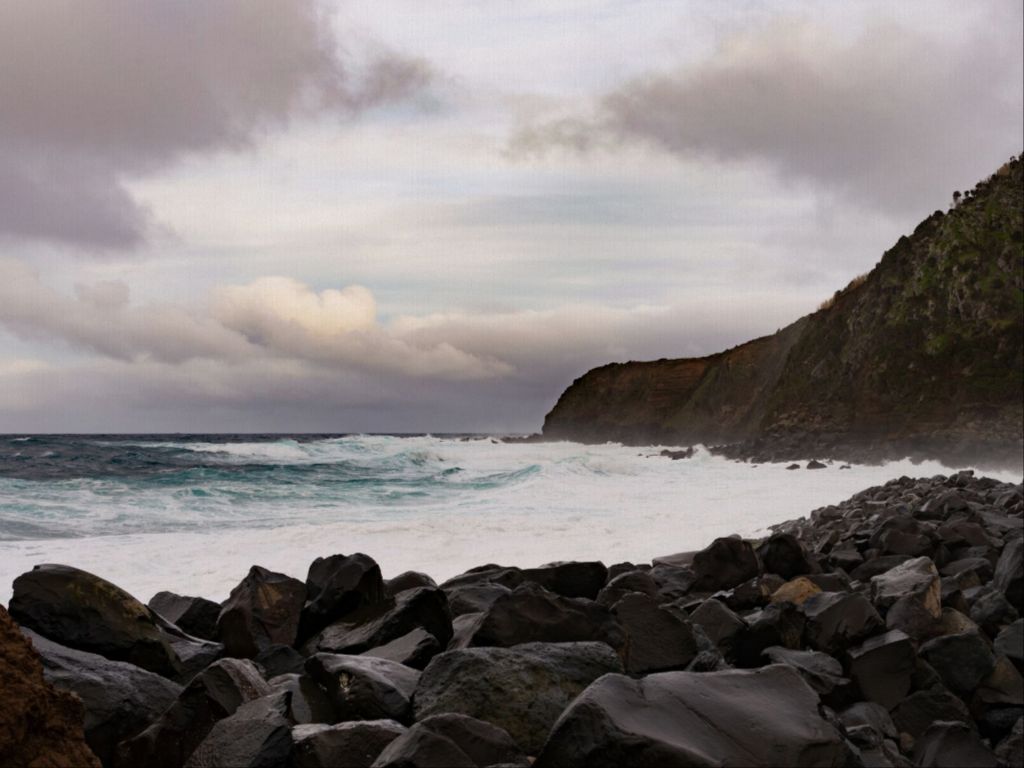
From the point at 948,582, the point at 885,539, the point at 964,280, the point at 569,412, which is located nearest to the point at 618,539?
the point at 885,539

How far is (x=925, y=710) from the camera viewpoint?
13.4 ft

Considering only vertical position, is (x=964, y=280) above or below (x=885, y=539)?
above

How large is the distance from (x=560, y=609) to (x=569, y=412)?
9229 cm

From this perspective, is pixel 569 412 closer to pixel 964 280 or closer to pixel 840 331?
pixel 840 331

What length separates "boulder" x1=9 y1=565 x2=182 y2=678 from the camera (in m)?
4.01

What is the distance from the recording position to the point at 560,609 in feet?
13.3

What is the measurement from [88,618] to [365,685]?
1.54m

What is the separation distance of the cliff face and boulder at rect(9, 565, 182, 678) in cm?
3015

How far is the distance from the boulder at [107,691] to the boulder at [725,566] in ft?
12.8

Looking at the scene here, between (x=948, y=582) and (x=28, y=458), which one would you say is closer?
(x=948, y=582)

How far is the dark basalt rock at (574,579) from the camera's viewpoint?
5.79 m

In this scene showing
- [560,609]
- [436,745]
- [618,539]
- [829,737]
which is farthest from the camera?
[618,539]

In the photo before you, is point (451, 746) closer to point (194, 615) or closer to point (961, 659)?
point (961, 659)

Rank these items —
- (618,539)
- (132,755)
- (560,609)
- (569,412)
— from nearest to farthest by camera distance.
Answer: (132,755) < (560,609) < (618,539) < (569,412)
